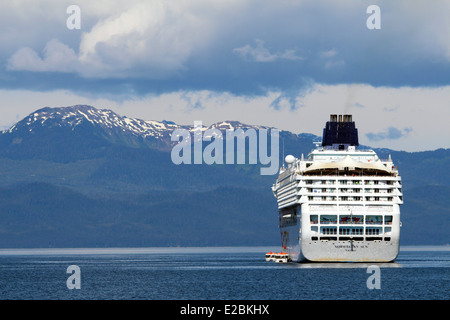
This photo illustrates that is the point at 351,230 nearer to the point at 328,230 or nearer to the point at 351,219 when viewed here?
the point at 351,219

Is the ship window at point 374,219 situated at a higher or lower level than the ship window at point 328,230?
higher

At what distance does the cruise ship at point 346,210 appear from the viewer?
459 feet

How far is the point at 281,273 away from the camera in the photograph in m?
141

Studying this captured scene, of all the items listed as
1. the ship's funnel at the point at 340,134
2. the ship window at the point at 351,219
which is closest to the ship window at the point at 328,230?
the ship window at the point at 351,219

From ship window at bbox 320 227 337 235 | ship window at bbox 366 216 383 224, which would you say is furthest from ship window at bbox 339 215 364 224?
ship window at bbox 320 227 337 235

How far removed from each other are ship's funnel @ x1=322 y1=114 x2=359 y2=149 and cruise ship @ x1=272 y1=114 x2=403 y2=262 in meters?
19.0

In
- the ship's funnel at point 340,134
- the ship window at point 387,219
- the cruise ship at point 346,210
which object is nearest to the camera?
the cruise ship at point 346,210

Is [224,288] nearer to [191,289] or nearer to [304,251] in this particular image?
[191,289]

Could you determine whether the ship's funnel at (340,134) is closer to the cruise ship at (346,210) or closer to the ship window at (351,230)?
the cruise ship at (346,210)

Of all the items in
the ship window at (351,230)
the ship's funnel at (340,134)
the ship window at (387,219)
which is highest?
the ship's funnel at (340,134)

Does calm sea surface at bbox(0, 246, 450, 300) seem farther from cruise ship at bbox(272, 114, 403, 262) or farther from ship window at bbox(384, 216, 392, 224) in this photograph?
ship window at bbox(384, 216, 392, 224)

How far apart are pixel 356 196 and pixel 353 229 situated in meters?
5.81

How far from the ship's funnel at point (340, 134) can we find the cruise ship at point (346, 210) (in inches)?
747
